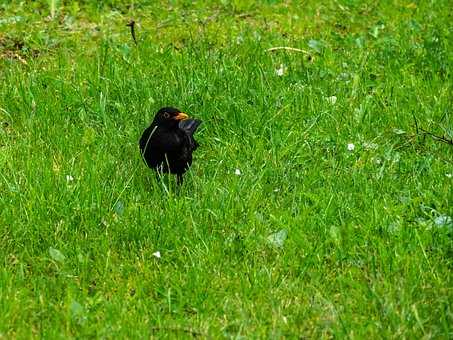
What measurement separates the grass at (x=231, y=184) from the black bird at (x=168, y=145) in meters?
0.13

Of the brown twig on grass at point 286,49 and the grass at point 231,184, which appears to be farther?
the brown twig on grass at point 286,49

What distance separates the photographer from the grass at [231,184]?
13.9 ft

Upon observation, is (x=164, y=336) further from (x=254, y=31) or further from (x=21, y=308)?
(x=254, y=31)

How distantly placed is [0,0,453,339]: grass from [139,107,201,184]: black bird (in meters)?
0.13

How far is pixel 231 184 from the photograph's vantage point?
5406 millimetres

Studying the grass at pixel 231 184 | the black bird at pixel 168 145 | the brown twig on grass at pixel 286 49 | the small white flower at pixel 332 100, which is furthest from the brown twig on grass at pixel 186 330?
the brown twig on grass at pixel 286 49

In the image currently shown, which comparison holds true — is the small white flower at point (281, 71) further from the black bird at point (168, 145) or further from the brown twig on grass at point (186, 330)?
the brown twig on grass at point (186, 330)

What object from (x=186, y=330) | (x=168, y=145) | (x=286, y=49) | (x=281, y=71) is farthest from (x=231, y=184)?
(x=286, y=49)

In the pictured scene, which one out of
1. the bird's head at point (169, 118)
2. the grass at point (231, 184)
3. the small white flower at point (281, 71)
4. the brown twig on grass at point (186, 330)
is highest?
the bird's head at point (169, 118)

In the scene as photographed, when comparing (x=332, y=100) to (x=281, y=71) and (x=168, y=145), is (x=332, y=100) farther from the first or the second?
(x=168, y=145)

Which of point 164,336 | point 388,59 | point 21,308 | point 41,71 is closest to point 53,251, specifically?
point 21,308

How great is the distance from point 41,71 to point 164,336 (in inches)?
146

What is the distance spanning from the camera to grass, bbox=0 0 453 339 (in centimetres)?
424

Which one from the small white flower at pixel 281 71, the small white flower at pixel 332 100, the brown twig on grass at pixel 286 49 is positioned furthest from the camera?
the brown twig on grass at pixel 286 49
